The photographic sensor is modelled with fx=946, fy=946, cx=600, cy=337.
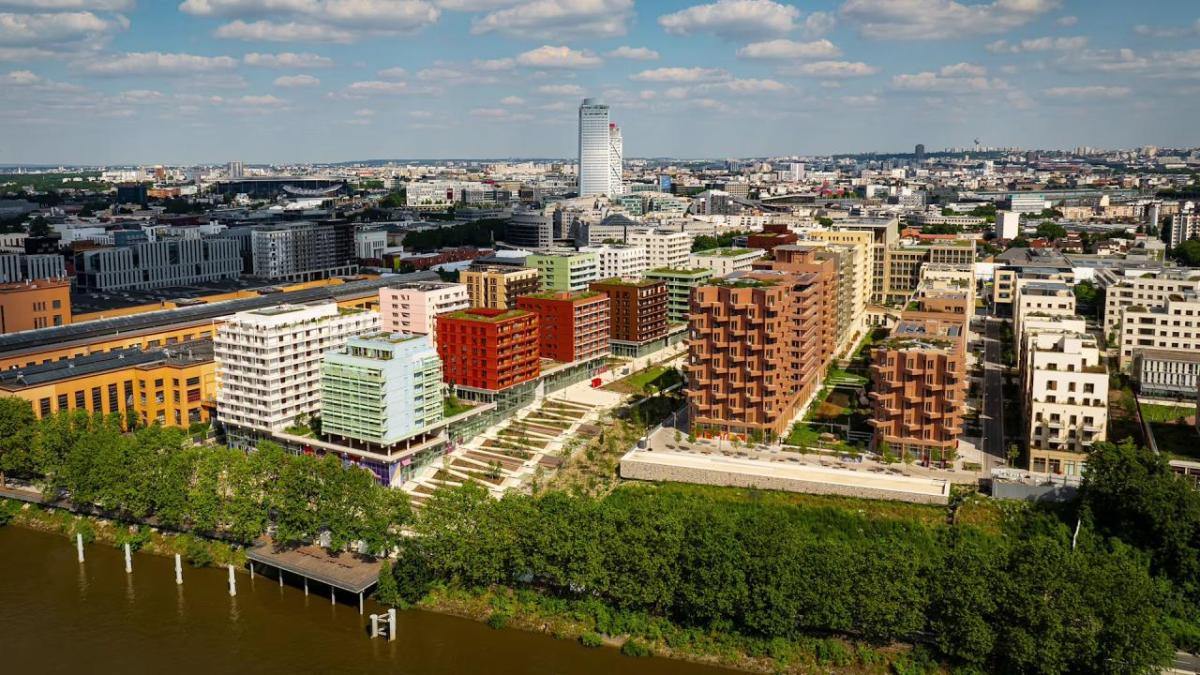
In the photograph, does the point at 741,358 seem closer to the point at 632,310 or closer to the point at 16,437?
the point at 632,310

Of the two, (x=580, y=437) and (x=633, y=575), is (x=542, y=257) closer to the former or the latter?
(x=580, y=437)

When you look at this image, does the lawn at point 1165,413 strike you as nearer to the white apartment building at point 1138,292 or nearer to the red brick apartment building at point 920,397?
the red brick apartment building at point 920,397

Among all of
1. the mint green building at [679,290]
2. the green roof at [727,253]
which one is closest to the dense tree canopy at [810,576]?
the mint green building at [679,290]

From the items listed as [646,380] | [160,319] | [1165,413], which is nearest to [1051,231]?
[1165,413]

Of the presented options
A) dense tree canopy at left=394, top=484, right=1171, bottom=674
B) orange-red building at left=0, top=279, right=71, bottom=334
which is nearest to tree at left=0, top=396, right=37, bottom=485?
dense tree canopy at left=394, top=484, right=1171, bottom=674

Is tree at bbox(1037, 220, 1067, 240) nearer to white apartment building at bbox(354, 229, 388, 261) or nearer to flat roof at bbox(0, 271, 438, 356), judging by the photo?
flat roof at bbox(0, 271, 438, 356)

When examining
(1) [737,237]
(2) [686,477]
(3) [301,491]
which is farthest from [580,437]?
(1) [737,237]
